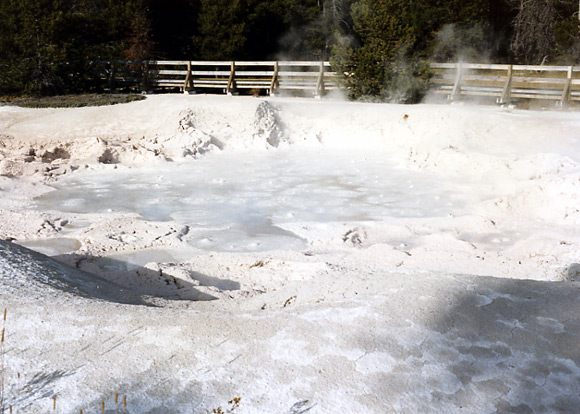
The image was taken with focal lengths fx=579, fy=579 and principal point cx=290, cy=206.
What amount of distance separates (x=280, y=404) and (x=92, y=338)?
118cm

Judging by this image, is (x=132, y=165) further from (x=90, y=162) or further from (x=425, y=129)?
(x=425, y=129)

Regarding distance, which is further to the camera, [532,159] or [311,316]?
[532,159]

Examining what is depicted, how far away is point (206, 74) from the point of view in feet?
59.5

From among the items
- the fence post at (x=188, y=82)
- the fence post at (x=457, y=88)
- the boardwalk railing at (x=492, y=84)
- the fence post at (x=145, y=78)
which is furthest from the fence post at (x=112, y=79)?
the fence post at (x=457, y=88)

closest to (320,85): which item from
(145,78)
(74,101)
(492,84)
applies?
(492,84)

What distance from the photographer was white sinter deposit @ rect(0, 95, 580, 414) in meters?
2.87

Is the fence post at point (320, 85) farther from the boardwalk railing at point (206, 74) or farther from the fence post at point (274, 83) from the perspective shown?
the fence post at point (274, 83)

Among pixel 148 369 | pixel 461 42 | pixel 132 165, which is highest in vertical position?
pixel 461 42

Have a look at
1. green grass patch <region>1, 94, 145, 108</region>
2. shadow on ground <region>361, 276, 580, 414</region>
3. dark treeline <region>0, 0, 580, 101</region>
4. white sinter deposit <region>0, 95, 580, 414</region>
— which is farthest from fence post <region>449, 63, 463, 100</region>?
shadow on ground <region>361, 276, 580, 414</region>

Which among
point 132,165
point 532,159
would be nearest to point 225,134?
point 132,165

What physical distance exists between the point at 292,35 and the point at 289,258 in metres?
17.5

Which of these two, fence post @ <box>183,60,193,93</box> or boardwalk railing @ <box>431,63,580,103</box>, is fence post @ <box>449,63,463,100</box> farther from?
fence post @ <box>183,60,193,93</box>

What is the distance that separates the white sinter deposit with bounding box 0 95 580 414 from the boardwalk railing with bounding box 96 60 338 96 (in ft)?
13.1

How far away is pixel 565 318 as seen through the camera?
11.4 ft
